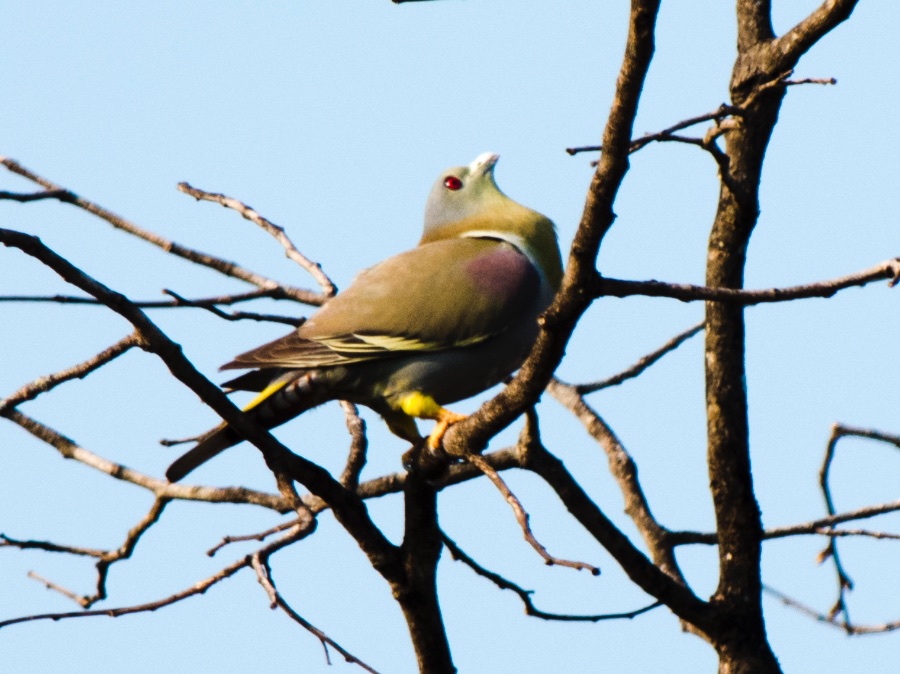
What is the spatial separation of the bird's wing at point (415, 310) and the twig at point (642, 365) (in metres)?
0.56

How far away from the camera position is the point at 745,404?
3.76m

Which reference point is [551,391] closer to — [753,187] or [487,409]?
[753,187]

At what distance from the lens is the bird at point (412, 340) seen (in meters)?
4.40

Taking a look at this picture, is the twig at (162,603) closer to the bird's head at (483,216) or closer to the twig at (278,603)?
the twig at (278,603)

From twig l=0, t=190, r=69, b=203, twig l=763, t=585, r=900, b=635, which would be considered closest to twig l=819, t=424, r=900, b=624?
twig l=763, t=585, r=900, b=635

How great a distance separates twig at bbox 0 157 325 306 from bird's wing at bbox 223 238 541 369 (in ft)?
1.03

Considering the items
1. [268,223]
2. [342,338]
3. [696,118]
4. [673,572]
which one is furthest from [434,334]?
[696,118]

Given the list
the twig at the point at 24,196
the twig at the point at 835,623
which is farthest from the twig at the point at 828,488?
→ the twig at the point at 24,196

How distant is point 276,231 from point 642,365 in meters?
1.56

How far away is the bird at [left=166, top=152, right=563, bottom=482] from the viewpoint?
4402 mm

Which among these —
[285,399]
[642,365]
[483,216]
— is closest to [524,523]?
[285,399]

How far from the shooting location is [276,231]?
16.2 ft

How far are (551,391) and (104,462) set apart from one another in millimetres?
1933

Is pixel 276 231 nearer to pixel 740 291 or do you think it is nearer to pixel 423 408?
pixel 423 408
